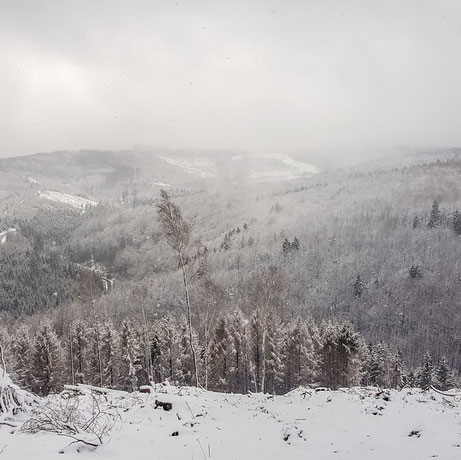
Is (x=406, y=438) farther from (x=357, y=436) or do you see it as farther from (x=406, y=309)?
(x=406, y=309)

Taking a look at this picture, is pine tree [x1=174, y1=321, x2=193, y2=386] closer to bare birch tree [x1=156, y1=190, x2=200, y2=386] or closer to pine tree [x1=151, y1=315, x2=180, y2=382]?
pine tree [x1=151, y1=315, x2=180, y2=382]

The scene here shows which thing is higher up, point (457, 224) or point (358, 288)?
point (457, 224)

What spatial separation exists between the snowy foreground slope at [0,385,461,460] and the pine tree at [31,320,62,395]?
1467 inches

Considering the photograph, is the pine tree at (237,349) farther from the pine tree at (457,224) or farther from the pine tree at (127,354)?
the pine tree at (457,224)

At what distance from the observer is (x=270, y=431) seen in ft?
24.9

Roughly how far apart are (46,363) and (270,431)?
43487 mm

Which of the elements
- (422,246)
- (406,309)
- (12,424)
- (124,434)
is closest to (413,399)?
(124,434)

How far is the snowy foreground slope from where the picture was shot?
19.0 ft

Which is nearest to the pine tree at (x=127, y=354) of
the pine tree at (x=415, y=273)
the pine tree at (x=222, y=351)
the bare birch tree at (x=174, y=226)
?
the pine tree at (x=222, y=351)

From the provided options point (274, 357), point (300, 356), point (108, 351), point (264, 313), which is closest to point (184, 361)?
point (108, 351)

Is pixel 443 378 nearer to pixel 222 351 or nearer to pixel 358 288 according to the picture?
pixel 222 351

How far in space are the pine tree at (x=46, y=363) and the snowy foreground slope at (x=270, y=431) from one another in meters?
37.3

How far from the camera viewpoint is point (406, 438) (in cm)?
671

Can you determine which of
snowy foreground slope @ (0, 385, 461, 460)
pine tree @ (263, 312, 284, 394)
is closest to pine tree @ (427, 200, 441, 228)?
pine tree @ (263, 312, 284, 394)
